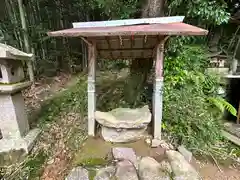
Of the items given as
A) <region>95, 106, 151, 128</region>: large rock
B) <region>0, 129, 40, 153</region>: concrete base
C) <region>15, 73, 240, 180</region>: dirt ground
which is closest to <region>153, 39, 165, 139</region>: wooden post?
<region>95, 106, 151, 128</region>: large rock

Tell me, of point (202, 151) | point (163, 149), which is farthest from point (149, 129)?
point (202, 151)

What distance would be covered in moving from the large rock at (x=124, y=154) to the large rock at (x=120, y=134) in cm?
22

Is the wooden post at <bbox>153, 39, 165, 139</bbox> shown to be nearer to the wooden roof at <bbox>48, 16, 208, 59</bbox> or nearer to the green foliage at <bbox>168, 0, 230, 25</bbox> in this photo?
the wooden roof at <bbox>48, 16, 208, 59</bbox>

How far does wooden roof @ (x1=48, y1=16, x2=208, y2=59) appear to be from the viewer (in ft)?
6.82

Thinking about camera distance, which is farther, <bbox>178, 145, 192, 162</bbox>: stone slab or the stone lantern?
<bbox>178, 145, 192, 162</bbox>: stone slab

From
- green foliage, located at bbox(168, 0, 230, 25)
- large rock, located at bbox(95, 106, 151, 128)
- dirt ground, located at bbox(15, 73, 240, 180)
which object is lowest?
dirt ground, located at bbox(15, 73, 240, 180)

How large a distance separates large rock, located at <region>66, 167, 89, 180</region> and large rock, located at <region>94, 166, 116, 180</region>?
0.44 feet

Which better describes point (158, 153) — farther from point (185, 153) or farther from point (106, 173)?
point (106, 173)

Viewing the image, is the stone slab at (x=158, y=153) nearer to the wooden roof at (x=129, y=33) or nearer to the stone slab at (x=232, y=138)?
the wooden roof at (x=129, y=33)

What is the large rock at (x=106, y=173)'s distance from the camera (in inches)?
84.7

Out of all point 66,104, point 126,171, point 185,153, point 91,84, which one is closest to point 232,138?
point 185,153

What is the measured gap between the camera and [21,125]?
3.01 meters

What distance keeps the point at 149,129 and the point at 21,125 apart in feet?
6.76

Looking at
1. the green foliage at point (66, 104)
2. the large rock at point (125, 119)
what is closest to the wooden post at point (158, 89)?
the large rock at point (125, 119)
